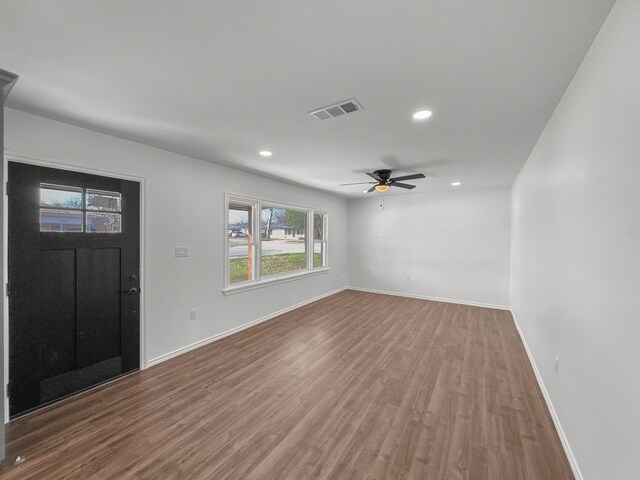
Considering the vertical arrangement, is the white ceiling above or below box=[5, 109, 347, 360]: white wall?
above

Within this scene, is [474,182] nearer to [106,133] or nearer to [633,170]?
[633,170]

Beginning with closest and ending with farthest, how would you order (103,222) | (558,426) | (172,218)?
(558,426) → (103,222) → (172,218)

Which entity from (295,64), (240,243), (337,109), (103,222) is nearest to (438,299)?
(240,243)

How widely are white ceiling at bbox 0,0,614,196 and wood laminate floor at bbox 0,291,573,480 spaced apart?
2523 mm

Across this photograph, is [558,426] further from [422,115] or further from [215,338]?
[215,338]

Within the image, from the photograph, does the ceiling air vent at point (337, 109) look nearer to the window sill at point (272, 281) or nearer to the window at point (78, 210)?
the window at point (78, 210)

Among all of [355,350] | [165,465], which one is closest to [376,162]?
[355,350]

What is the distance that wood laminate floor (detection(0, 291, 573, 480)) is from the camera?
1.69 meters

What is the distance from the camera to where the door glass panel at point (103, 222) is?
2575mm

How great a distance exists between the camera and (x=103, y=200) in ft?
8.73

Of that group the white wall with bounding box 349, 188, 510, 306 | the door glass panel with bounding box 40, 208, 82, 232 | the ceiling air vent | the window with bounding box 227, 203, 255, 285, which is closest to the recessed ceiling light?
the ceiling air vent

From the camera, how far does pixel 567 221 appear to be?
1.83 metres

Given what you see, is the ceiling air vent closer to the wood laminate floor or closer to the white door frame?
the white door frame

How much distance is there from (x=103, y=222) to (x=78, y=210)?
22cm
